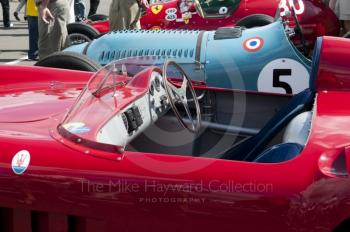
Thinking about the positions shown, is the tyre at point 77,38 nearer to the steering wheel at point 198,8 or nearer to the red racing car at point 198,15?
the red racing car at point 198,15

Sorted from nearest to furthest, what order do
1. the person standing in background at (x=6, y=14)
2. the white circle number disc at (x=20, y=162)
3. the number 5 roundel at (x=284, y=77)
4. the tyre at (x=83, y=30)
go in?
the white circle number disc at (x=20, y=162) → the number 5 roundel at (x=284, y=77) → the tyre at (x=83, y=30) → the person standing in background at (x=6, y=14)

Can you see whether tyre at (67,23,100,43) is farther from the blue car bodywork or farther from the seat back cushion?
the seat back cushion

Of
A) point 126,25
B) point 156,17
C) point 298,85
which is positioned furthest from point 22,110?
point 156,17

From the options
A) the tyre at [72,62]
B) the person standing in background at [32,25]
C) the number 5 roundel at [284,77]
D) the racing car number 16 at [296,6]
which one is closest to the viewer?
the tyre at [72,62]

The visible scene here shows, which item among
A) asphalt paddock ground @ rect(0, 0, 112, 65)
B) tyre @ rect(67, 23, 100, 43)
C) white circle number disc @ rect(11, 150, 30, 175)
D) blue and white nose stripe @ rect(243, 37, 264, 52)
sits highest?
white circle number disc @ rect(11, 150, 30, 175)

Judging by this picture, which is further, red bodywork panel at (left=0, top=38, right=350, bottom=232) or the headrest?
the headrest

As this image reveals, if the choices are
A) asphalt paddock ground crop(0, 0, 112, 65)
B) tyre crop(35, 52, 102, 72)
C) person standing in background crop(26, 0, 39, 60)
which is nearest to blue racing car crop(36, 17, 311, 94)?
tyre crop(35, 52, 102, 72)

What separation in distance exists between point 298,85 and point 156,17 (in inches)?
151

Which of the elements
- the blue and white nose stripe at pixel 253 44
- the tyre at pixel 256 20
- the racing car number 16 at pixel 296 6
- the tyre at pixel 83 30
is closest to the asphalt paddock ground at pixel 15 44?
the tyre at pixel 83 30

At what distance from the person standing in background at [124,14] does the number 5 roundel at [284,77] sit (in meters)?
2.93

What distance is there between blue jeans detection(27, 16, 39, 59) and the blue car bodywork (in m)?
3.36

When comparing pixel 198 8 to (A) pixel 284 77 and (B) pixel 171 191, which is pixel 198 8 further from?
(B) pixel 171 191

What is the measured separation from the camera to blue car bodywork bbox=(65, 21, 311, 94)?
181 inches

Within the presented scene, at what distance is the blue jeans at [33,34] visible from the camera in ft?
27.2
